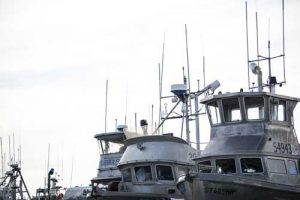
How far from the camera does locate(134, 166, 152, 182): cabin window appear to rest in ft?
88.9

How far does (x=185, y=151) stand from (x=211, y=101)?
4489 mm

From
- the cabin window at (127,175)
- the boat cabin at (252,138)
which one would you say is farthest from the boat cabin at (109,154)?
the boat cabin at (252,138)

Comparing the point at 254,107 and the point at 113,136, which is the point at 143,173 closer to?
the point at 113,136

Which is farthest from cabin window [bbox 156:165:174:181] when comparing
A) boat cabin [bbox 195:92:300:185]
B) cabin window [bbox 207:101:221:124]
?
cabin window [bbox 207:101:221:124]

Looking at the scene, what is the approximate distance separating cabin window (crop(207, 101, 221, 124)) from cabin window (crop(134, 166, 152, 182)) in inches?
174

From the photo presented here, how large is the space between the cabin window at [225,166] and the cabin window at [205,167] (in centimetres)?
31

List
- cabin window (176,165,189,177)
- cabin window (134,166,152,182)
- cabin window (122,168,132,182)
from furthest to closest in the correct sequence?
cabin window (122,168,132,182)
cabin window (134,166,152,182)
cabin window (176,165,189,177)

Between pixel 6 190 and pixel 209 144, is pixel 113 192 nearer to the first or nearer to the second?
pixel 209 144

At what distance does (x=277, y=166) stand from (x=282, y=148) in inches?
31.0

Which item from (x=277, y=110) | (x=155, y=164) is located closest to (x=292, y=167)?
(x=277, y=110)

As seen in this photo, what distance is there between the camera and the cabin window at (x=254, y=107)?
903 inches

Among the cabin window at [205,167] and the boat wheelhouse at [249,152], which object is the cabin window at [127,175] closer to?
the boat wheelhouse at [249,152]

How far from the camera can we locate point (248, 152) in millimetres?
21891

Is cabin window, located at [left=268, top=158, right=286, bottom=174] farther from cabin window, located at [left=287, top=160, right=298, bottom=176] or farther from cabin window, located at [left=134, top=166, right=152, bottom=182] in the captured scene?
cabin window, located at [left=134, top=166, right=152, bottom=182]
